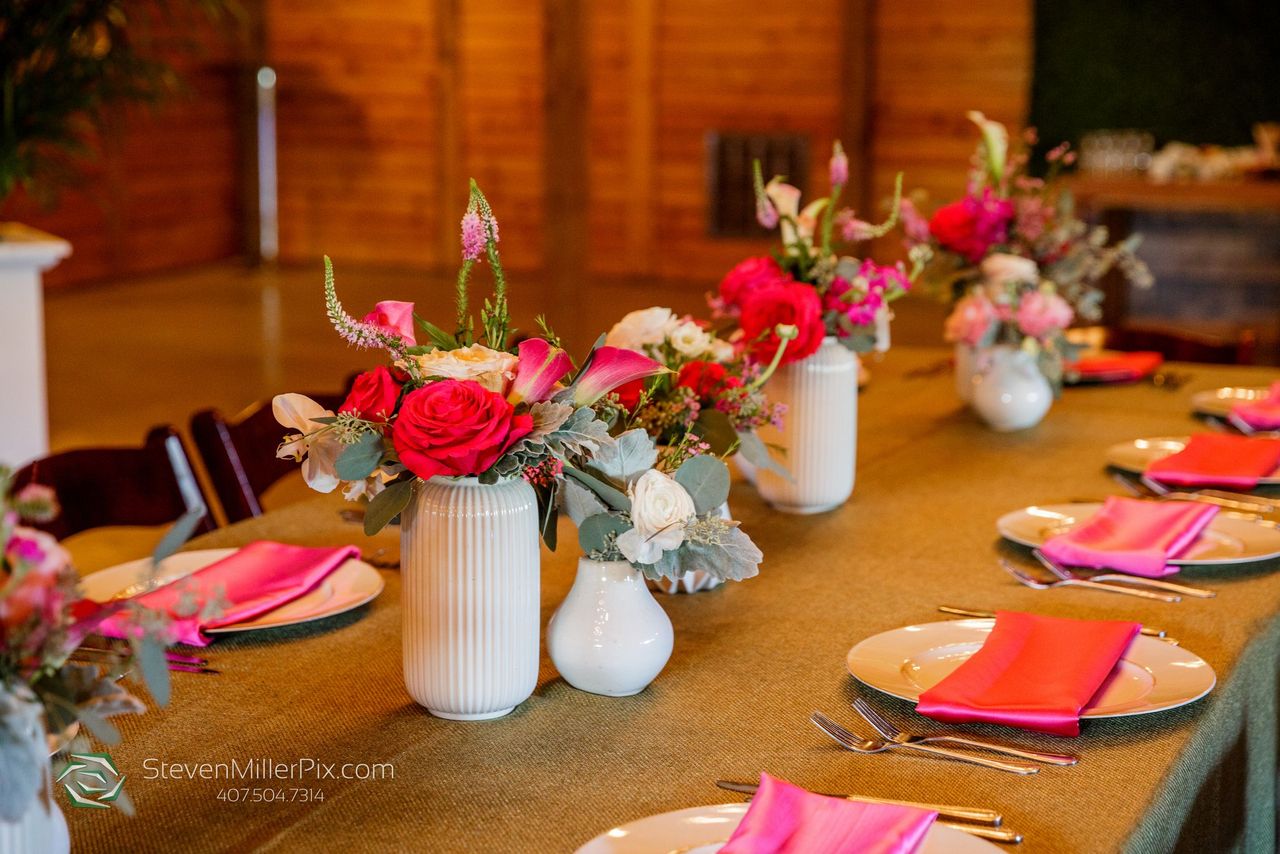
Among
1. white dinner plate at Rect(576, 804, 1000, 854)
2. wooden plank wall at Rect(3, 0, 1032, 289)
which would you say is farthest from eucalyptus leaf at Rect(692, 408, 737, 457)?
wooden plank wall at Rect(3, 0, 1032, 289)

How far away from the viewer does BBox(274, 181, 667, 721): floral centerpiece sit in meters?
1.25

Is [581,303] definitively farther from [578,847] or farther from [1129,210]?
[578,847]

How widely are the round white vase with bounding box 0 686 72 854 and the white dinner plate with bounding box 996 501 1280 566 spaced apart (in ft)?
4.10

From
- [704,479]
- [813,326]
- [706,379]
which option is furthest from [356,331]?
[813,326]

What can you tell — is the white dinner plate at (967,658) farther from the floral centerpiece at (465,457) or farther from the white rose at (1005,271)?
the white rose at (1005,271)

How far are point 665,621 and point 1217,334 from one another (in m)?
6.21

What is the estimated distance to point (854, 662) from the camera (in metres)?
1.48

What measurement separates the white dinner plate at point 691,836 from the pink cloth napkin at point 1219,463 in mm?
1245

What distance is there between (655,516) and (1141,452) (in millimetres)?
1343

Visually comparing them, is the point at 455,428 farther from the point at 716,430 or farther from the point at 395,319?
the point at 716,430

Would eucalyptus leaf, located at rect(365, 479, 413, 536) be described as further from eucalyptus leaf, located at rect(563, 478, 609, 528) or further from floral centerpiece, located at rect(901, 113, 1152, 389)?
floral centerpiece, located at rect(901, 113, 1152, 389)

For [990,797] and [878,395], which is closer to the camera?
[990,797]

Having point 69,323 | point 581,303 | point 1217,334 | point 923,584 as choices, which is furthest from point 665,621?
point 69,323

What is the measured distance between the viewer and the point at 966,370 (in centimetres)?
270
